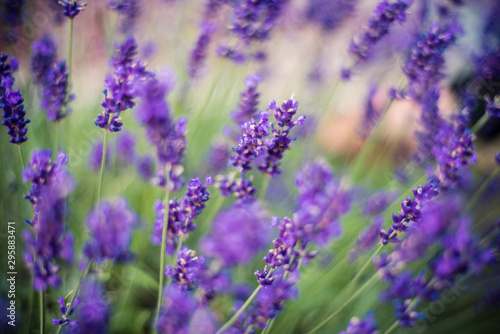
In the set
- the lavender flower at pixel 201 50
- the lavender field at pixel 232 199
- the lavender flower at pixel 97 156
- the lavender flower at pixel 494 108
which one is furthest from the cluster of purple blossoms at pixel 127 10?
the lavender flower at pixel 494 108

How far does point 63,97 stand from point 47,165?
0.51 metres

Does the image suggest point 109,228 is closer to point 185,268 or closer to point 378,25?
point 185,268

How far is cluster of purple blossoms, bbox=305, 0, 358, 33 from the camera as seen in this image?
92.3 inches

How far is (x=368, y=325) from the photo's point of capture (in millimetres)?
974

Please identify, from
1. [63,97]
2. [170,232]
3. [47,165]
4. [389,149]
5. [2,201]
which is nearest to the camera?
[47,165]

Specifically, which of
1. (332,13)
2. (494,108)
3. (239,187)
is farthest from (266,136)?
(332,13)

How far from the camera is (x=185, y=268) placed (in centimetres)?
98

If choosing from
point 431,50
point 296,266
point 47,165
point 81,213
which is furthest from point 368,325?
point 81,213

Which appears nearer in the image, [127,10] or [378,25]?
[378,25]

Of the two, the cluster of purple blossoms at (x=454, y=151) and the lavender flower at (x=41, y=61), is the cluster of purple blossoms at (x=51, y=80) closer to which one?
the lavender flower at (x=41, y=61)

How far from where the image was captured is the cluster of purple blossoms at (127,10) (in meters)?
1.69

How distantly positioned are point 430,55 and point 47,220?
1.65 meters

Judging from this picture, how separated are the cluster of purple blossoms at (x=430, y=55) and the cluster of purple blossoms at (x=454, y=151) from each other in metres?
0.27

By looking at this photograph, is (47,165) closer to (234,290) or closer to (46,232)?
(46,232)
